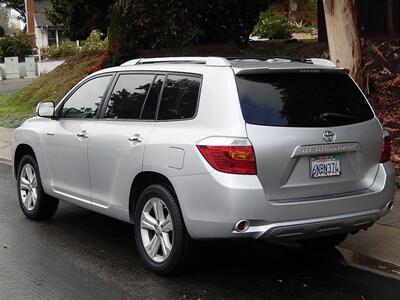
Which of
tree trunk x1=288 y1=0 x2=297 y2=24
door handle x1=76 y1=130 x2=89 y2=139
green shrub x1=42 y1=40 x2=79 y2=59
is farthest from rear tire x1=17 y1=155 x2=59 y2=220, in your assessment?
green shrub x1=42 y1=40 x2=79 y2=59

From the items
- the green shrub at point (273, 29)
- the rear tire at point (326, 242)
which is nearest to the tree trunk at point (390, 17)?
the green shrub at point (273, 29)

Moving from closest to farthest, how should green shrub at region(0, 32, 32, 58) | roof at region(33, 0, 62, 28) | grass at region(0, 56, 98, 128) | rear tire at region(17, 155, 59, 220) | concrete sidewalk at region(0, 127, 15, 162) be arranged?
rear tire at region(17, 155, 59, 220)
concrete sidewalk at region(0, 127, 15, 162)
grass at region(0, 56, 98, 128)
green shrub at region(0, 32, 32, 58)
roof at region(33, 0, 62, 28)

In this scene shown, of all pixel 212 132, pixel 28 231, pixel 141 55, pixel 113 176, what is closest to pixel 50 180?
pixel 28 231

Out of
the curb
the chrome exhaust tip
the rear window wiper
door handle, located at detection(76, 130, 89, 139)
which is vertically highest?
the rear window wiper

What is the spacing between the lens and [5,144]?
13492 millimetres

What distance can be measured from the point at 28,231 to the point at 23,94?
14.3 m

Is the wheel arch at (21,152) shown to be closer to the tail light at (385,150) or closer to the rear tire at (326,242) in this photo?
the rear tire at (326,242)

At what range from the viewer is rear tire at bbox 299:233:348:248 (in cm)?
587

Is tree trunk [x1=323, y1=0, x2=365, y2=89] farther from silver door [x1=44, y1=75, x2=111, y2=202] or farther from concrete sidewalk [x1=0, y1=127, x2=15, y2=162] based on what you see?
concrete sidewalk [x1=0, y1=127, x2=15, y2=162]

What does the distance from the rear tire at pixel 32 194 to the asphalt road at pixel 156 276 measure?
0.39 meters

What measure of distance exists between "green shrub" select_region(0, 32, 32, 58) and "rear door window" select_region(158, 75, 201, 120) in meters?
42.2

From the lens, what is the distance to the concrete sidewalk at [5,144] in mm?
12005

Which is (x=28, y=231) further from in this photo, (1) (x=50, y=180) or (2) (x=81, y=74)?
(2) (x=81, y=74)

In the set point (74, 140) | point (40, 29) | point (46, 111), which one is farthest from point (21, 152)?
point (40, 29)
